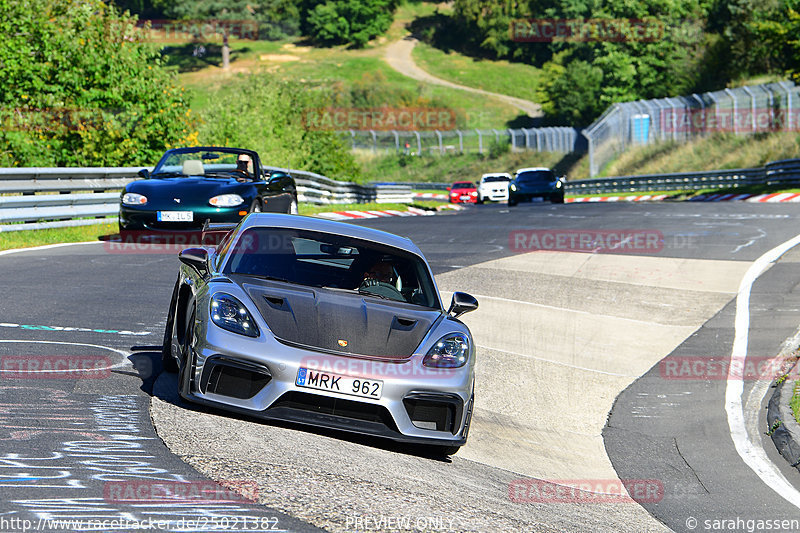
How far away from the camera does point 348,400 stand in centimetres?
622

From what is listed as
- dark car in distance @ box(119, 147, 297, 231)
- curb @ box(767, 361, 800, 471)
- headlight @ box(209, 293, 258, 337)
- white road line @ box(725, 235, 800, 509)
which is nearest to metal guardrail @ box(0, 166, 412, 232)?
dark car in distance @ box(119, 147, 297, 231)

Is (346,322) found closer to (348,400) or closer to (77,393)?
(348,400)

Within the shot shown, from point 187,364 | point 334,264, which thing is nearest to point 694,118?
point 334,264

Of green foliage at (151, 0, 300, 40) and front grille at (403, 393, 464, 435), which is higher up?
green foliage at (151, 0, 300, 40)

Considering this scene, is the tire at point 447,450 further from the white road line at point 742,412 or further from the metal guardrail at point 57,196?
the metal guardrail at point 57,196

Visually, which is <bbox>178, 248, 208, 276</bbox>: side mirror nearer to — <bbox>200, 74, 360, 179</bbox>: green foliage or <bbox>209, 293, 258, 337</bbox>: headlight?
<bbox>209, 293, 258, 337</bbox>: headlight

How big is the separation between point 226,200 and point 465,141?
219ft

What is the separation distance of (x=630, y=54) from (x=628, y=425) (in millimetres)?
82963

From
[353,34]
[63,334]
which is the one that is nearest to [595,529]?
[63,334]

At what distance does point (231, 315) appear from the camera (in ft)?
21.4

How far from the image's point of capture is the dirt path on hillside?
117162 millimetres

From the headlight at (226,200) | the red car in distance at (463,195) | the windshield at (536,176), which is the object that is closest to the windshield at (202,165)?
the headlight at (226,200)

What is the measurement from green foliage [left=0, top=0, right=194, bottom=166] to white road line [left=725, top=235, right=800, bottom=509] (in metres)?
16.0

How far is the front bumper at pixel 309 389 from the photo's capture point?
6199 millimetres
